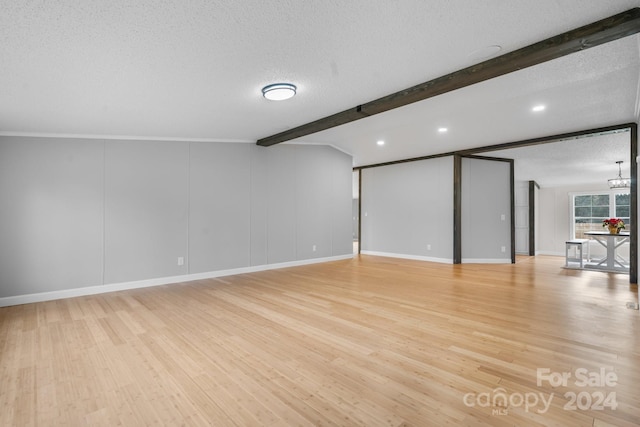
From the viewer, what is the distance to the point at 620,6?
2.06 m

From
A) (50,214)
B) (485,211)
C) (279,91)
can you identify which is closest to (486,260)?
(485,211)

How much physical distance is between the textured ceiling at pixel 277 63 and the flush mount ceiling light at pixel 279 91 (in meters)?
0.09

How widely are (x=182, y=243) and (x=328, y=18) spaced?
4.46m

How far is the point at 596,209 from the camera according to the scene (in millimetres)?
9609

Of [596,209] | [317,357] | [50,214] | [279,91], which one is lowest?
[317,357]

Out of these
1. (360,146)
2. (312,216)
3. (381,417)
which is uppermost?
(360,146)

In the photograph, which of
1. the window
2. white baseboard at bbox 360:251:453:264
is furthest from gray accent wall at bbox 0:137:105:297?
the window

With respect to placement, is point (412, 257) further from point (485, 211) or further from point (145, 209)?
point (145, 209)

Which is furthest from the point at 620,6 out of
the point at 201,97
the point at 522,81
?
the point at 201,97

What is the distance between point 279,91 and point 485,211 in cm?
607

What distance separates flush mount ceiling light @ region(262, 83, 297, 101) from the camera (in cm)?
322

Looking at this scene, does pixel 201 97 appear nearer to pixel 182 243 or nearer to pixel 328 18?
pixel 328 18

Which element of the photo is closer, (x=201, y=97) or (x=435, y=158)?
(x=201, y=97)

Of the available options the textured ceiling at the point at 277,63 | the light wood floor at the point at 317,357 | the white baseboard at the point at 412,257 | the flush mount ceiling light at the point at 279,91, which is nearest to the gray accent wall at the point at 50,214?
the textured ceiling at the point at 277,63
